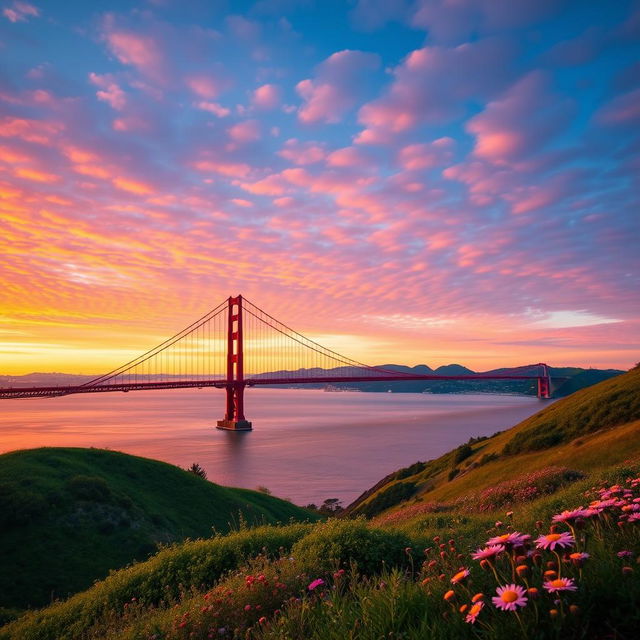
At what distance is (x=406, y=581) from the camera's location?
187 inches

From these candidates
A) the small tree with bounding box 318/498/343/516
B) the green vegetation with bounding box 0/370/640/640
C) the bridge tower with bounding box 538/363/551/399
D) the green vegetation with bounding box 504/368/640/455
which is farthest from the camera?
the bridge tower with bounding box 538/363/551/399

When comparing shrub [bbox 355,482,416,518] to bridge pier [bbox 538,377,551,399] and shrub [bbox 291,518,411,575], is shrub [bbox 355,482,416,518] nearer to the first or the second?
shrub [bbox 291,518,411,575]

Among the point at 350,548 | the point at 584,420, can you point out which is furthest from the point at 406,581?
the point at 584,420

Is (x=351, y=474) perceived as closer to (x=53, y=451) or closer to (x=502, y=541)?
(x=53, y=451)

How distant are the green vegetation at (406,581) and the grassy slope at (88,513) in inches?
199

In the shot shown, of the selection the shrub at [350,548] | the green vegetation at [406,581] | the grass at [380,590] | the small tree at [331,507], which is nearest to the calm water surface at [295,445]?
the small tree at [331,507]

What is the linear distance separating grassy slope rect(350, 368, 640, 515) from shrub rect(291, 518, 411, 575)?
1712 cm

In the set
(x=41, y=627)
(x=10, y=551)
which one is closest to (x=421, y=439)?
(x=10, y=551)

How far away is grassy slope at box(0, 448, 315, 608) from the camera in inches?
746

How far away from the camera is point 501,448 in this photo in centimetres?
3447

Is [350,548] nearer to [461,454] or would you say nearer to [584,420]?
[584,420]

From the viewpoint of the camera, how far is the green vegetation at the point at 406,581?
308 cm

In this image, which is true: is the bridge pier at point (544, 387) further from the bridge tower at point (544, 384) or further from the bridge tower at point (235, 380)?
the bridge tower at point (235, 380)

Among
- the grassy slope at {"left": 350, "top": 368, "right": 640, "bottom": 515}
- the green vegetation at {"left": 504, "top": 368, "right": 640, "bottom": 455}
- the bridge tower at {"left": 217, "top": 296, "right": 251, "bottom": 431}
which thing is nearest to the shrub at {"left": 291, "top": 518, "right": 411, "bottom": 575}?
the grassy slope at {"left": 350, "top": 368, "right": 640, "bottom": 515}
